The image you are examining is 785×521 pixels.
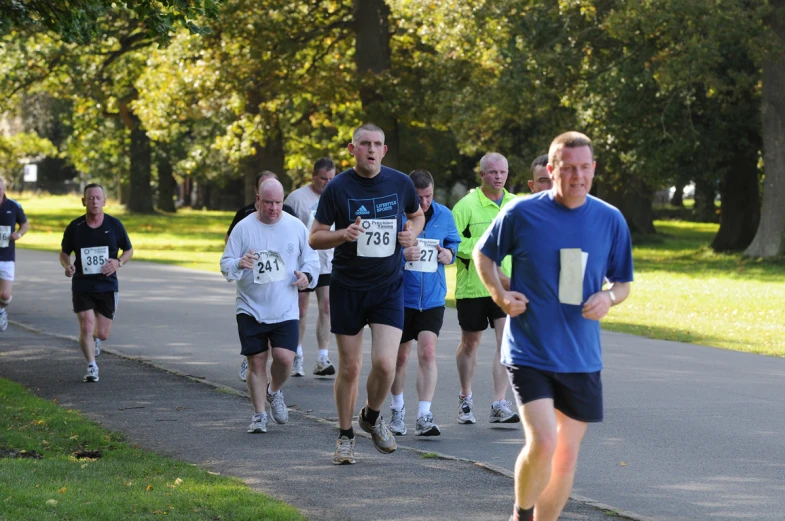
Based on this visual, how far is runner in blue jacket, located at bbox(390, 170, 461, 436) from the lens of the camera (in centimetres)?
899

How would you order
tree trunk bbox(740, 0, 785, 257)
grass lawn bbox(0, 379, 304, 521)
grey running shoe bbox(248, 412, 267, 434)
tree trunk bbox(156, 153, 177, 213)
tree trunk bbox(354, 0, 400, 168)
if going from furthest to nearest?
tree trunk bbox(156, 153, 177, 213) < tree trunk bbox(354, 0, 400, 168) < tree trunk bbox(740, 0, 785, 257) < grey running shoe bbox(248, 412, 267, 434) < grass lawn bbox(0, 379, 304, 521)

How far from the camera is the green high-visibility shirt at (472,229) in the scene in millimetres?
9445

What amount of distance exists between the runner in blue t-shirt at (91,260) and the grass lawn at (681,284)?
7427 millimetres

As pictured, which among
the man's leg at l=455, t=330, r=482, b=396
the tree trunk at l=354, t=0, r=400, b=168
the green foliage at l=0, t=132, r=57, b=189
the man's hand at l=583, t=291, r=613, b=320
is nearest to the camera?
the man's hand at l=583, t=291, r=613, b=320

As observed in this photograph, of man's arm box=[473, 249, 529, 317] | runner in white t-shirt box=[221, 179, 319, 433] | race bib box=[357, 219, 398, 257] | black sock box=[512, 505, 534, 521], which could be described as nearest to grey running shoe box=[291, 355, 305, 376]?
runner in white t-shirt box=[221, 179, 319, 433]

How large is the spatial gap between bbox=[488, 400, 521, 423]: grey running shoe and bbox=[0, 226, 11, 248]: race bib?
303 inches

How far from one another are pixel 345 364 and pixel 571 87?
25.6 meters

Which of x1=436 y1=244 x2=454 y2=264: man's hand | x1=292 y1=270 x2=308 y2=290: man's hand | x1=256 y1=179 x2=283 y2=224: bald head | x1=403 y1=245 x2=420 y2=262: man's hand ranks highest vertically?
x1=256 y1=179 x2=283 y2=224: bald head

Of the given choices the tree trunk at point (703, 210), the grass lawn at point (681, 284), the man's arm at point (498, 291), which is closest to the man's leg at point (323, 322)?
the grass lawn at point (681, 284)

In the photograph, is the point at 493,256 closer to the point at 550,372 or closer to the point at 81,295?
the point at 550,372

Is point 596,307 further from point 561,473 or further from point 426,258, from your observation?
point 426,258

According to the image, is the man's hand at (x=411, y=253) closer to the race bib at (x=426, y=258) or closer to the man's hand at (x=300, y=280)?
the race bib at (x=426, y=258)

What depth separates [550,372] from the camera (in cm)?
555

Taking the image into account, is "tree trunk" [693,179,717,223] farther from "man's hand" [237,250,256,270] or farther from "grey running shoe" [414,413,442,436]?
"man's hand" [237,250,256,270]
